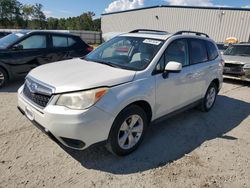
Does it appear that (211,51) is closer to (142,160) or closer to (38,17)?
(142,160)

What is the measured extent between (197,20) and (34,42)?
84.2 ft

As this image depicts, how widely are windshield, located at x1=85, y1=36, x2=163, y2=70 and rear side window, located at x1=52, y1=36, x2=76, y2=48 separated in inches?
131

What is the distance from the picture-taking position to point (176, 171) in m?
3.15

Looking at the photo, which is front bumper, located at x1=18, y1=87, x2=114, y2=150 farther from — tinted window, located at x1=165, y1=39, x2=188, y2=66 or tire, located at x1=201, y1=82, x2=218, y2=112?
tire, located at x1=201, y1=82, x2=218, y2=112

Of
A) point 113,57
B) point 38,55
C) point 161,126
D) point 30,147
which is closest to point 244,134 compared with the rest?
point 161,126

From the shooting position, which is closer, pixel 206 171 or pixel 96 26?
pixel 206 171

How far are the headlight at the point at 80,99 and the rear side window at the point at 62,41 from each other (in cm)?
492

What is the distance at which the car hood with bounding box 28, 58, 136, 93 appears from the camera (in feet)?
9.30

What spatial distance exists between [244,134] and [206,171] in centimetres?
171

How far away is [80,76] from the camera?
10.1 ft

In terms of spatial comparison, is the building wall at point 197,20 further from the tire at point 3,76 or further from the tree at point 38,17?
the tree at point 38,17

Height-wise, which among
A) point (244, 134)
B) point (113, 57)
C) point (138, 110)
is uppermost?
point (113, 57)

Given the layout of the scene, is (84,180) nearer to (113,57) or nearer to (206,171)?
(206,171)

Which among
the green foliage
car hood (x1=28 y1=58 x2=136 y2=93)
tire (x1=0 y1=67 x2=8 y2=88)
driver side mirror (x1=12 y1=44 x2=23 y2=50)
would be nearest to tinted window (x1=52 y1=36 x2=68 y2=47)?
driver side mirror (x1=12 y1=44 x2=23 y2=50)
